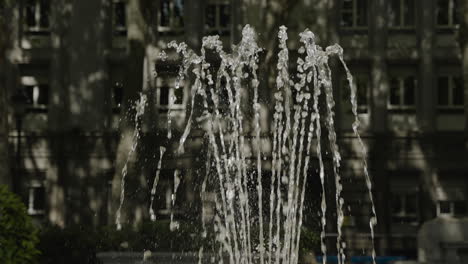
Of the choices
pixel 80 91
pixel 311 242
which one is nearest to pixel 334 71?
pixel 80 91

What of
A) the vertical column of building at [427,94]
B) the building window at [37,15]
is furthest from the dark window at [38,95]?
the vertical column of building at [427,94]

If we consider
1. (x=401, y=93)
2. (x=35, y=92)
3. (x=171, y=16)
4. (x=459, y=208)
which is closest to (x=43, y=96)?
(x=35, y=92)

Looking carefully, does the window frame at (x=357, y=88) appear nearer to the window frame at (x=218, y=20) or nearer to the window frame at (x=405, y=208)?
the window frame at (x=405, y=208)

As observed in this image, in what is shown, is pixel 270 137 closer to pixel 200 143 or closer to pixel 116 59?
pixel 200 143

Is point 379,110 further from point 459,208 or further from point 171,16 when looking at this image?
point 171,16

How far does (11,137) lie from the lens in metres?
27.1

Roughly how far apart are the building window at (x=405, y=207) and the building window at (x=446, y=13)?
5698 mm

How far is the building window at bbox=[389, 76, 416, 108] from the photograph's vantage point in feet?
89.6

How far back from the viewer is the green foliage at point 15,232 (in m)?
9.04

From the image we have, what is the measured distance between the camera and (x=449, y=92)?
27.1m

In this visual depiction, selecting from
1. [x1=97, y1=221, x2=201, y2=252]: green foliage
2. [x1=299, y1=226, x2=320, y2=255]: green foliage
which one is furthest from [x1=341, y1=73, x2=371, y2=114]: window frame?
[x1=97, y1=221, x2=201, y2=252]: green foliage

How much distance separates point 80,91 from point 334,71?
27.9 ft

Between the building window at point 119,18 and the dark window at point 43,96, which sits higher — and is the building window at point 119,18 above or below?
above

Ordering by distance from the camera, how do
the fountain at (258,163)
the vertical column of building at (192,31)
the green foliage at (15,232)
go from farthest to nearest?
the vertical column of building at (192,31), the fountain at (258,163), the green foliage at (15,232)
